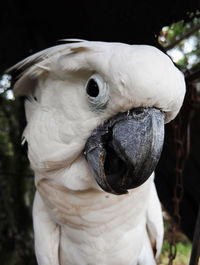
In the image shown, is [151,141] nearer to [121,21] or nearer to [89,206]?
[89,206]

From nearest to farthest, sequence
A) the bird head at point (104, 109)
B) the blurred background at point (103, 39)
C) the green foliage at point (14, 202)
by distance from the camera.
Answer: the bird head at point (104, 109) < the blurred background at point (103, 39) < the green foliage at point (14, 202)

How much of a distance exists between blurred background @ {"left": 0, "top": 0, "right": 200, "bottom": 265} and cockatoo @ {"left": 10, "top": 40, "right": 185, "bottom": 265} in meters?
0.31

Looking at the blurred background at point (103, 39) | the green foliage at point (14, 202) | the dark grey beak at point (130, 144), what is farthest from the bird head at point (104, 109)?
the green foliage at point (14, 202)

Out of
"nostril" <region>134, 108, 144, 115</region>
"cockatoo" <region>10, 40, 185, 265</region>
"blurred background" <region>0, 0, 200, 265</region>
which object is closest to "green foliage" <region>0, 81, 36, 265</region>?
"blurred background" <region>0, 0, 200, 265</region>

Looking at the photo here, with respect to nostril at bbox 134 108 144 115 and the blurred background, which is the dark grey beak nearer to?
nostril at bbox 134 108 144 115

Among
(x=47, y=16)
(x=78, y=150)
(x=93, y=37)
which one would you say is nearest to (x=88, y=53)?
(x=78, y=150)

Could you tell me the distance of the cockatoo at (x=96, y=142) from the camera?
2.44 feet

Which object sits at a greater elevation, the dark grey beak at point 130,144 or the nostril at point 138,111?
the nostril at point 138,111

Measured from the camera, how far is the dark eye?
80 cm

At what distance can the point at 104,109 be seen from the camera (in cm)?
80

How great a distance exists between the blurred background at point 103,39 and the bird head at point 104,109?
0.39m

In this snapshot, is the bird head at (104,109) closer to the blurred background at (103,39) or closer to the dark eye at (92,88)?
the dark eye at (92,88)

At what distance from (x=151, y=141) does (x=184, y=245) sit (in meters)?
4.86

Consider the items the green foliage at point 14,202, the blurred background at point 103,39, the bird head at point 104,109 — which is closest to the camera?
the bird head at point 104,109
